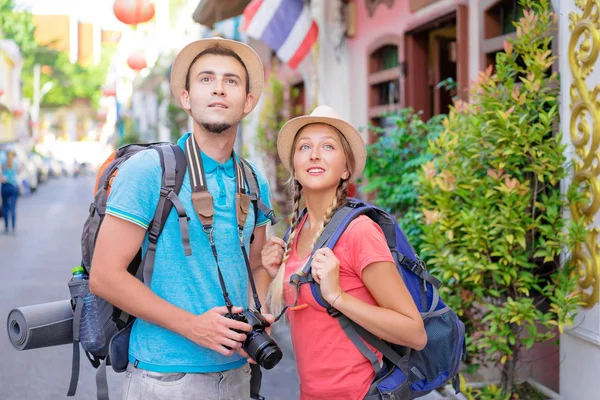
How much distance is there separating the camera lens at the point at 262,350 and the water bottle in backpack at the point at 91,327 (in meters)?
0.52

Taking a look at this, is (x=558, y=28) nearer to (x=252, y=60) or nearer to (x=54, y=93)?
(x=252, y=60)

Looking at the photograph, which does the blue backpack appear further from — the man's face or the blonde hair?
the man's face

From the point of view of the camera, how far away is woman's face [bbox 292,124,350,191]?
2.58m

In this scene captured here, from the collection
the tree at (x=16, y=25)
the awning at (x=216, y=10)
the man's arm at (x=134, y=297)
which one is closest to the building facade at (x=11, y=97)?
the tree at (x=16, y=25)

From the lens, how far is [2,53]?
51.2 metres

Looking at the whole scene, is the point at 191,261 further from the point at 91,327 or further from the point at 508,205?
the point at 508,205

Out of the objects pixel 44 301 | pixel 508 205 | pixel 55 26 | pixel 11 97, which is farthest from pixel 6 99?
pixel 55 26

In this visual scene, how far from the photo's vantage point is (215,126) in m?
2.47

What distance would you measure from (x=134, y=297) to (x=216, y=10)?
12631mm

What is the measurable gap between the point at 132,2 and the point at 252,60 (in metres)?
9.42

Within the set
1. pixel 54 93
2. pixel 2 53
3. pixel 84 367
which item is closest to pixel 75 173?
pixel 2 53

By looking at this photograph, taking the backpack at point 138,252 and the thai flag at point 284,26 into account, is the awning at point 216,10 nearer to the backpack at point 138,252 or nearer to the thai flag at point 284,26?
the thai flag at point 284,26

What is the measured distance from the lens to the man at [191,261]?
2.25m

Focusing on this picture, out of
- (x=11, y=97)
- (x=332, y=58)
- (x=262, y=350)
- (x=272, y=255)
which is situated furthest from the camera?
(x=11, y=97)
